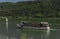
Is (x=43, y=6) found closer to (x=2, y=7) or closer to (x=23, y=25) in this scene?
(x=2, y=7)

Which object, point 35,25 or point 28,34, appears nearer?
point 28,34

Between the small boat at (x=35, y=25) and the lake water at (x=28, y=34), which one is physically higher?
the lake water at (x=28, y=34)

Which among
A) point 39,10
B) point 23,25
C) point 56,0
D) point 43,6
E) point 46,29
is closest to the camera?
point 46,29

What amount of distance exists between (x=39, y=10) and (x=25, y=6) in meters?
14.9

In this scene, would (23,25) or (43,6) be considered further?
(43,6)

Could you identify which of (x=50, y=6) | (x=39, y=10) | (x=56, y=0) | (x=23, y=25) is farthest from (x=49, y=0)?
(x=23, y=25)

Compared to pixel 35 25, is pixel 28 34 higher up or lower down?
higher up

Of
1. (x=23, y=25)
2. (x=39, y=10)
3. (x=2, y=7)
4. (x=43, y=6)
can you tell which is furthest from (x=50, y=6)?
(x=23, y=25)

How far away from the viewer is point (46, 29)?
42781 mm

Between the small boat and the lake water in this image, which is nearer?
the lake water

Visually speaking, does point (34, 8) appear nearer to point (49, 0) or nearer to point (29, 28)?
point (49, 0)

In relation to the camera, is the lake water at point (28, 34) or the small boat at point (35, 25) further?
the small boat at point (35, 25)

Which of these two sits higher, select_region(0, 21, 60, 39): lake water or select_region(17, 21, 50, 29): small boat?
select_region(0, 21, 60, 39): lake water

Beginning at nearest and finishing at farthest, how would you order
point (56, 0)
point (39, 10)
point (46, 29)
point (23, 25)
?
point (46, 29)
point (23, 25)
point (39, 10)
point (56, 0)
